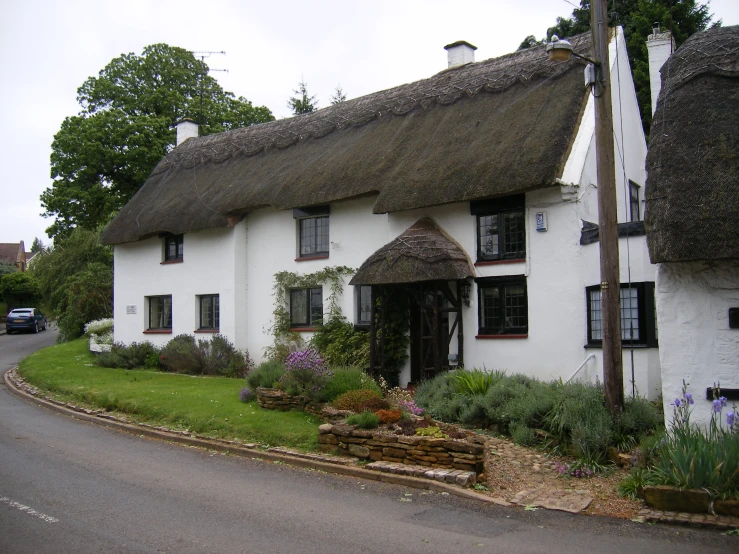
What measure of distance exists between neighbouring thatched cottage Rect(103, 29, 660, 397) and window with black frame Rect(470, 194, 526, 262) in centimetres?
3

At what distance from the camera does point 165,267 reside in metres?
22.5

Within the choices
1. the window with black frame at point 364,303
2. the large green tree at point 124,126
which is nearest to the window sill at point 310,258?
the window with black frame at point 364,303

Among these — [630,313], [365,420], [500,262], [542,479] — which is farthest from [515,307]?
[542,479]

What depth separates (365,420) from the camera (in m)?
10.2

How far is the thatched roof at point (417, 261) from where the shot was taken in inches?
559

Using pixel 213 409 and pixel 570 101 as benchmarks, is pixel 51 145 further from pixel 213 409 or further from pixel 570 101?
pixel 570 101

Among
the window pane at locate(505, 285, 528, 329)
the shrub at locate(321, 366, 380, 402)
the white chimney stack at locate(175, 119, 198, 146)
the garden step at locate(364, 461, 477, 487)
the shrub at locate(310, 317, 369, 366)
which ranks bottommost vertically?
the garden step at locate(364, 461, 477, 487)

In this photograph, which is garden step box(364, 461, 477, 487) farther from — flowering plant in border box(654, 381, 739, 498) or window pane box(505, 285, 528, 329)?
window pane box(505, 285, 528, 329)

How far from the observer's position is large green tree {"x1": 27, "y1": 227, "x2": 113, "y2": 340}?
29375 mm

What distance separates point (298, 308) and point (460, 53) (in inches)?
357

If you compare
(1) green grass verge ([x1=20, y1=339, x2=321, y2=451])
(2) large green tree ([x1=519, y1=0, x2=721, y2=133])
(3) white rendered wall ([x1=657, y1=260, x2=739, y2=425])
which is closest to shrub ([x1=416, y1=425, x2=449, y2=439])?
(1) green grass verge ([x1=20, y1=339, x2=321, y2=451])

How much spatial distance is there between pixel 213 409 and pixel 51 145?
26929mm

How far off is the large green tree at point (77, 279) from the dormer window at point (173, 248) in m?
6.42

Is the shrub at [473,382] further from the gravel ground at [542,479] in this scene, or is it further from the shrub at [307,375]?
the shrub at [307,375]
